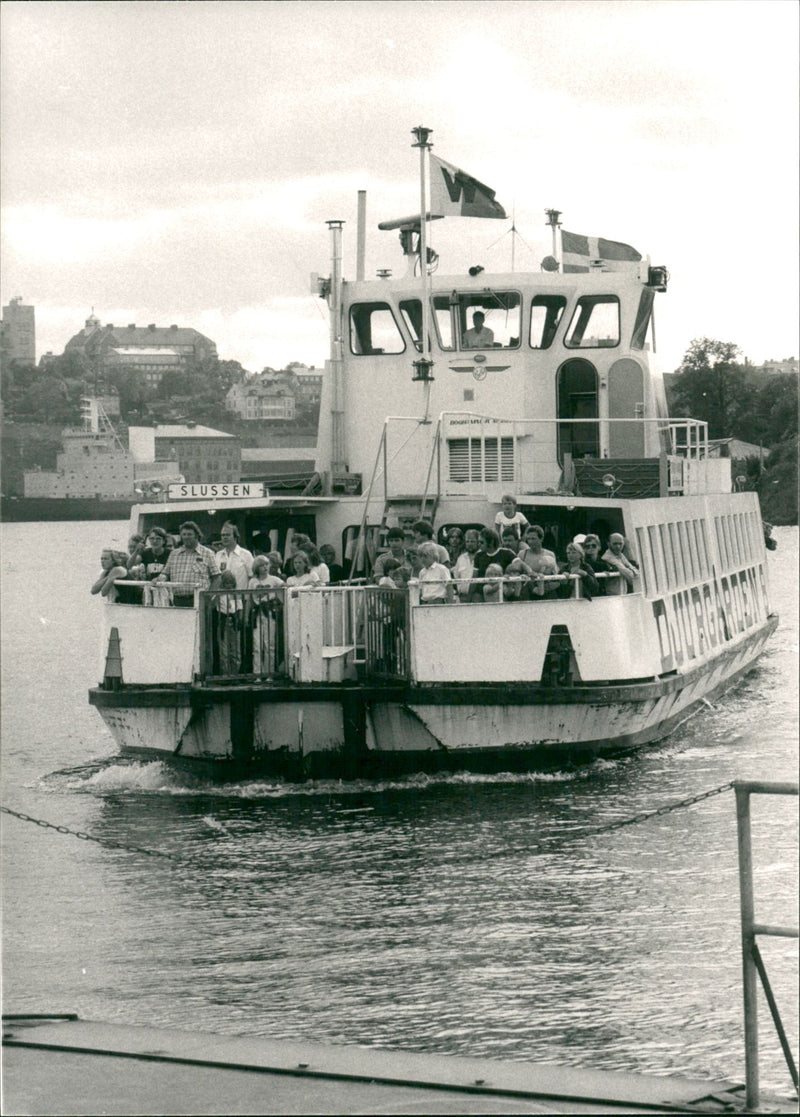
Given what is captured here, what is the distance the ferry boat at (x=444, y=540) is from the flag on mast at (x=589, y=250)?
32 mm

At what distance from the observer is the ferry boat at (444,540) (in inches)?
607

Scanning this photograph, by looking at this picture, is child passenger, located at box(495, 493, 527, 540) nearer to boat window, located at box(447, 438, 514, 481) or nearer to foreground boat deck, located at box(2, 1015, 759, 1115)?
boat window, located at box(447, 438, 514, 481)

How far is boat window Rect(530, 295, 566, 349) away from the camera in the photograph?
847 inches

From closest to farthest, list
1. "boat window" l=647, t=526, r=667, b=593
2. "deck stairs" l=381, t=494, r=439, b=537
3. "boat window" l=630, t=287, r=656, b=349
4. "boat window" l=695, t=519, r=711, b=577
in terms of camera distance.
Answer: "boat window" l=647, t=526, r=667, b=593 < "deck stairs" l=381, t=494, r=439, b=537 < "boat window" l=630, t=287, r=656, b=349 < "boat window" l=695, t=519, r=711, b=577

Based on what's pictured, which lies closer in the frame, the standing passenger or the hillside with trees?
the standing passenger

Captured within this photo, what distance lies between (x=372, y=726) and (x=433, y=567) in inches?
58.9

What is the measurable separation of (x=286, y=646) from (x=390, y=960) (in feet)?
17.1

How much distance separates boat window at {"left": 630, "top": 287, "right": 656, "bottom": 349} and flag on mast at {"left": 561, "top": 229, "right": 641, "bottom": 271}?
6.77 ft

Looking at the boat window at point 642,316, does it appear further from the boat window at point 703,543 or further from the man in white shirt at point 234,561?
the man in white shirt at point 234,561

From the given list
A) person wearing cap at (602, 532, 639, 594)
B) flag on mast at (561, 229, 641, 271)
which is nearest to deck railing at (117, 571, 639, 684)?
person wearing cap at (602, 532, 639, 594)

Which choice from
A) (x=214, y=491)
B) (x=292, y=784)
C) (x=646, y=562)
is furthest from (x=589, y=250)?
(x=292, y=784)

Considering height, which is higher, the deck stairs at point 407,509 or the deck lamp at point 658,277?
the deck lamp at point 658,277

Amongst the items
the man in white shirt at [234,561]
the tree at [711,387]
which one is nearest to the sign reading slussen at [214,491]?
the man in white shirt at [234,561]

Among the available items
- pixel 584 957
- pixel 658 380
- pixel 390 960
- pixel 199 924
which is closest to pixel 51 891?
pixel 199 924
